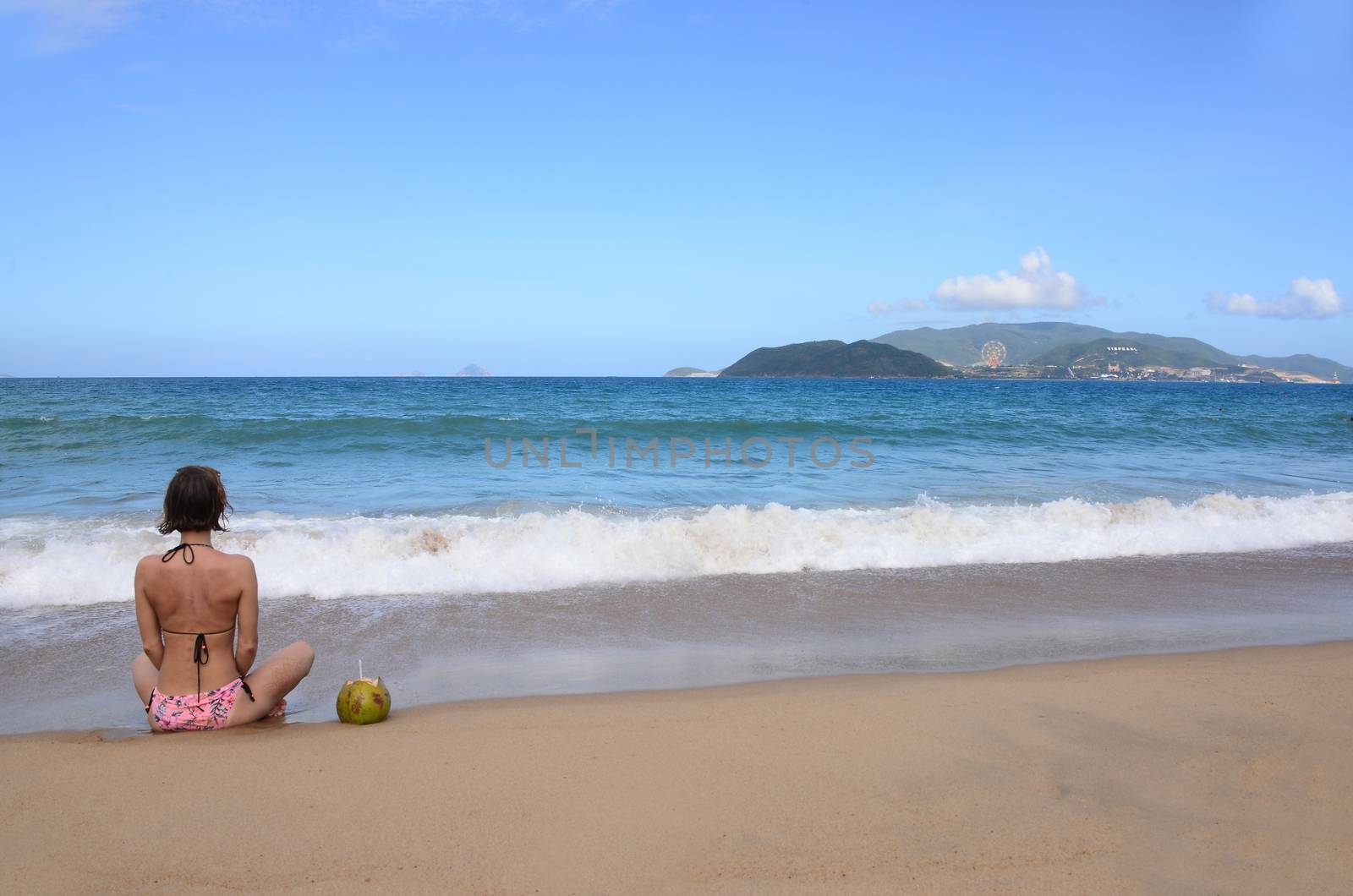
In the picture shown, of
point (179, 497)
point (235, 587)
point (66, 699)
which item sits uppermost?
point (179, 497)

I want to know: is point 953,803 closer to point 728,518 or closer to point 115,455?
point 728,518

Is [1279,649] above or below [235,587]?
below

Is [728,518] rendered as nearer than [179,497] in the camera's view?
No

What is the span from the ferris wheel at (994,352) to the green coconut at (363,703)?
160 m

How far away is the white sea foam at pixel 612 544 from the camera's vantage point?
23.5 feet

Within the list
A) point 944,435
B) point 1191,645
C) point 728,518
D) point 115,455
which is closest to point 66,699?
point 728,518

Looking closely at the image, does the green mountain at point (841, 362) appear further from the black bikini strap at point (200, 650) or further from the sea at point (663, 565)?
the black bikini strap at point (200, 650)

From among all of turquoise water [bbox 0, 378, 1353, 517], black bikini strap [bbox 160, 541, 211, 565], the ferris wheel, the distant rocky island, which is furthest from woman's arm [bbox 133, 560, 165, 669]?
the ferris wheel

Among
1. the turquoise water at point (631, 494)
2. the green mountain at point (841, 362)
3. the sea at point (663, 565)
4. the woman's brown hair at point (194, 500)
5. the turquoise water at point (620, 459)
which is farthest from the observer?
the green mountain at point (841, 362)

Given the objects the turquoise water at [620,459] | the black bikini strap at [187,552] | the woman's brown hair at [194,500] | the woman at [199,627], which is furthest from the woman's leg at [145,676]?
the turquoise water at [620,459]

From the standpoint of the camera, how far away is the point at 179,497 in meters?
3.75

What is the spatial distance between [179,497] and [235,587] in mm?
482

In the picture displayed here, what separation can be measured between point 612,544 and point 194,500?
4.65 metres

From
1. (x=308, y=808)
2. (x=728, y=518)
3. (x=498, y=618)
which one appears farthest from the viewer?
(x=728, y=518)
